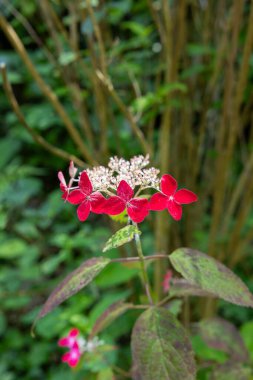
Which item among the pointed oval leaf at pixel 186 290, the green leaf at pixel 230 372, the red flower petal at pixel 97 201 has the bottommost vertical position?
the green leaf at pixel 230 372

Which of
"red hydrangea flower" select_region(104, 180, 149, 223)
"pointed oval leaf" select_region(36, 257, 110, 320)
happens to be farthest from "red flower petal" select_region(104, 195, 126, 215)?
"pointed oval leaf" select_region(36, 257, 110, 320)

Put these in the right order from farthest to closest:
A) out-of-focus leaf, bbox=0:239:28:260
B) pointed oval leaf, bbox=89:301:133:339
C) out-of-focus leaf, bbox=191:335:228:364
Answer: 1. out-of-focus leaf, bbox=0:239:28:260
2. out-of-focus leaf, bbox=191:335:228:364
3. pointed oval leaf, bbox=89:301:133:339

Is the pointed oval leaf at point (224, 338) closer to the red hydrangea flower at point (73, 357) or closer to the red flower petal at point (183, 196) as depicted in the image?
the red hydrangea flower at point (73, 357)

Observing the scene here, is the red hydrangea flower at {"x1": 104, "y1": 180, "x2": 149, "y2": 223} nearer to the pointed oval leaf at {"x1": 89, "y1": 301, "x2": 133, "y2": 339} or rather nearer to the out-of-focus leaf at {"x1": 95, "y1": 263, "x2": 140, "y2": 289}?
the pointed oval leaf at {"x1": 89, "y1": 301, "x2": 133, "y2": 339}

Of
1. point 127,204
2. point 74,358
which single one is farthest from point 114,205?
point 74,358

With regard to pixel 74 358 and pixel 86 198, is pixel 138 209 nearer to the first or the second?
pixel 86 198

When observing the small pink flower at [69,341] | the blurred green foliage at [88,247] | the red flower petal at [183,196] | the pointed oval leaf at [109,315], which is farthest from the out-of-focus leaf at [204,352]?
the red flower petal at [183,196]

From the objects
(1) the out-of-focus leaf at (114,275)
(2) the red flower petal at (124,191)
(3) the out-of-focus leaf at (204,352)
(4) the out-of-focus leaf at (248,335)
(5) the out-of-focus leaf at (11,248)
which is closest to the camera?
(2) the red flower petal at (124,191)
